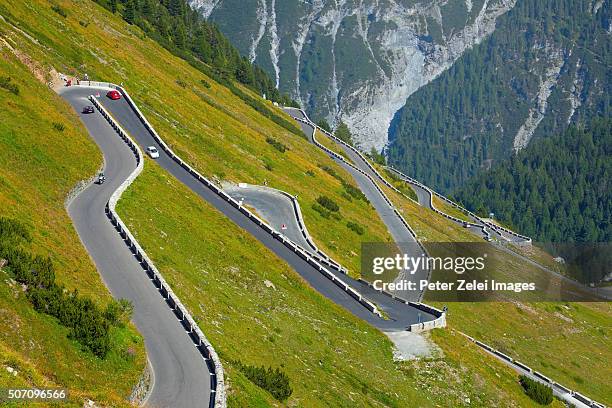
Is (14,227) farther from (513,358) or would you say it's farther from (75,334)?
(513,358)

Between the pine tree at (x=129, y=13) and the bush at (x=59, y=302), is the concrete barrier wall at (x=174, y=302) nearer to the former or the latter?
the bush at (x=59, y=302)

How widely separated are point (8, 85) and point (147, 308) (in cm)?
2977

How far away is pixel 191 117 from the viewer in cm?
10600

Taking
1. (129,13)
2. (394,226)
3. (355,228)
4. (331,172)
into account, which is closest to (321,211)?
(355,228)

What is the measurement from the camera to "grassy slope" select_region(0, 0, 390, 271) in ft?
308

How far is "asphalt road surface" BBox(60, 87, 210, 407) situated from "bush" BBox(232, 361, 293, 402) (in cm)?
270

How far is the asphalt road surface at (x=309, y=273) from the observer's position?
62656mm

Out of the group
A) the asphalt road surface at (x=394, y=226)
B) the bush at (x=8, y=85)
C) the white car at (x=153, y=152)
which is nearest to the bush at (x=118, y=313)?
the bush at (x=8, y=85)

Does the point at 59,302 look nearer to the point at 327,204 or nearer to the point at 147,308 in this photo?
the point at 147,308

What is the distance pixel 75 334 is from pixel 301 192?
2688 inches

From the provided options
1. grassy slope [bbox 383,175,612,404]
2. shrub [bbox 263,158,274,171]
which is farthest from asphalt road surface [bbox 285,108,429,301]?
shrub [bbox 263,158,274,171]

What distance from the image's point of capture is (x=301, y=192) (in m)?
102

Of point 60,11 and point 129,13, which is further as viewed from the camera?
point 129,13

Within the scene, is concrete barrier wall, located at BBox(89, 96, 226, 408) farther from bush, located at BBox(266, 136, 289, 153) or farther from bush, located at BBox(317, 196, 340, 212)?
bush, located at BBox(266, 136, 289, 153)
